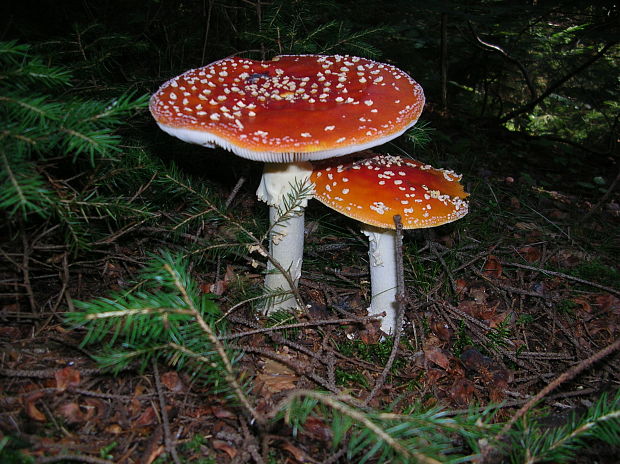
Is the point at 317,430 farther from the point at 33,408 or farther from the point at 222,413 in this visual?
the point at 33,408

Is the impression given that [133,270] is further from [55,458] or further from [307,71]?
[307,71]

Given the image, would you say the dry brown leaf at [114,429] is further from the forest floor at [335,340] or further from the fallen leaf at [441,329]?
the fallen leaf at [441,329]

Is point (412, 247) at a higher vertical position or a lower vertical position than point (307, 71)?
lower

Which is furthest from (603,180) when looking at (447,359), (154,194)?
(154,194)

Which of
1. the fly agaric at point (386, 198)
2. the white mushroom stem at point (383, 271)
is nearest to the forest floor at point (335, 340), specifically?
the white mushroom stem at point (383, 271)

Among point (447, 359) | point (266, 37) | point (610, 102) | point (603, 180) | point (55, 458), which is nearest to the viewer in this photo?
point (55, 458)

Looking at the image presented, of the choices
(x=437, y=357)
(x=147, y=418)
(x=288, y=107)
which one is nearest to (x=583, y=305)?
(x=437, y=357)
